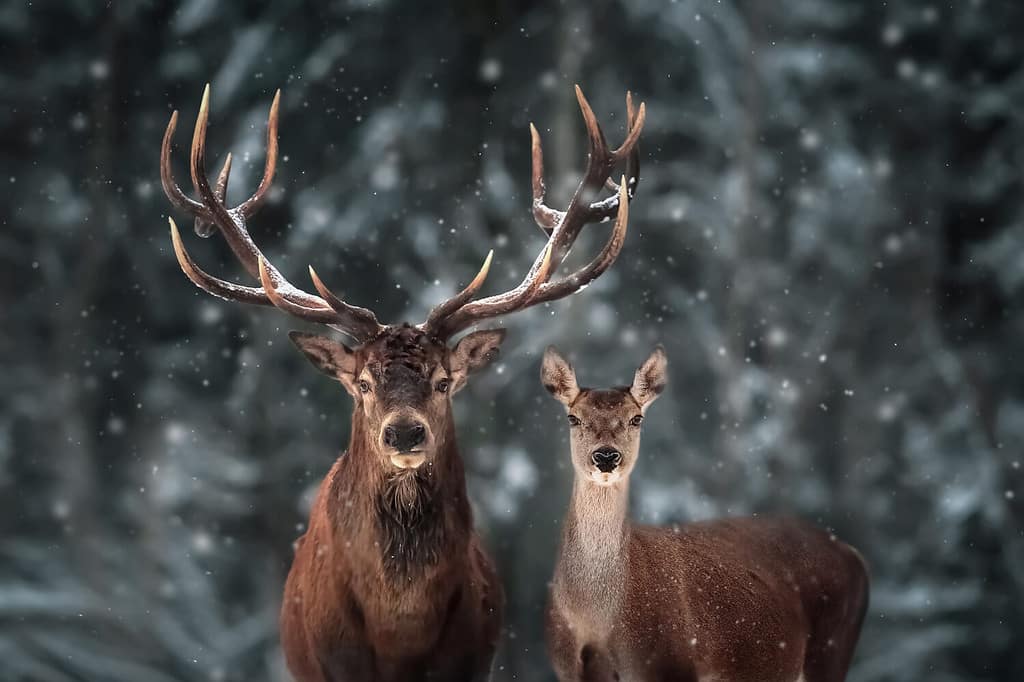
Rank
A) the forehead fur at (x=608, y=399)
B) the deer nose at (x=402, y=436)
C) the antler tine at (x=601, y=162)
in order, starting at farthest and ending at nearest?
the antler tine at (x=601, y=162) < the forehead fur at (x=608, y=399) < the deer nose at (x=402, y=436)

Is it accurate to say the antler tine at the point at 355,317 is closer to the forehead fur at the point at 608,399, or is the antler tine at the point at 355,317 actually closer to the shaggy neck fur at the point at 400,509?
the shaggy neck fur at the point at 400,509

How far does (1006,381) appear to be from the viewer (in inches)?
310

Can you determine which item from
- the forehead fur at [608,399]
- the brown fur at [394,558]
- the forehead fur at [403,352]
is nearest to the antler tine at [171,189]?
the brown fur at [394,558]

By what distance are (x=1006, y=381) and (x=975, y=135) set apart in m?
1.52

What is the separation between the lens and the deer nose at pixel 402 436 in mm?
4262

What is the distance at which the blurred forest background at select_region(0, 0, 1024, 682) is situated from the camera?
7777 millimetres

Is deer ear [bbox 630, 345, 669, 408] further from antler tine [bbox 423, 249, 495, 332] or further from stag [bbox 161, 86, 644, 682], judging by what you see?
antler tine [bbox 423, 249, 495, 332]

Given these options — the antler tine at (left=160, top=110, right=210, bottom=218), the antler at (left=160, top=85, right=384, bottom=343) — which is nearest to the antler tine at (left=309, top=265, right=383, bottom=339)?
the antler at (left=160, top=85, right=384, bottom=343)

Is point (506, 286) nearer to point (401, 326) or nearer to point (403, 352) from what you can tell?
point (401, 326)

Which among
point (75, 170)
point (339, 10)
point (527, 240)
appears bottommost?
point (527, 240)

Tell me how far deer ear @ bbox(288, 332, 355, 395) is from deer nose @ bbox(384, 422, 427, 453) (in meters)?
0.49

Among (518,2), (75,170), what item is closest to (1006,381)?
(518,2)

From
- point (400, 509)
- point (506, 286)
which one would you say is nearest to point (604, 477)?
point (400, 509)

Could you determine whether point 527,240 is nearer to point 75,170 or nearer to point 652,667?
point 75,170
